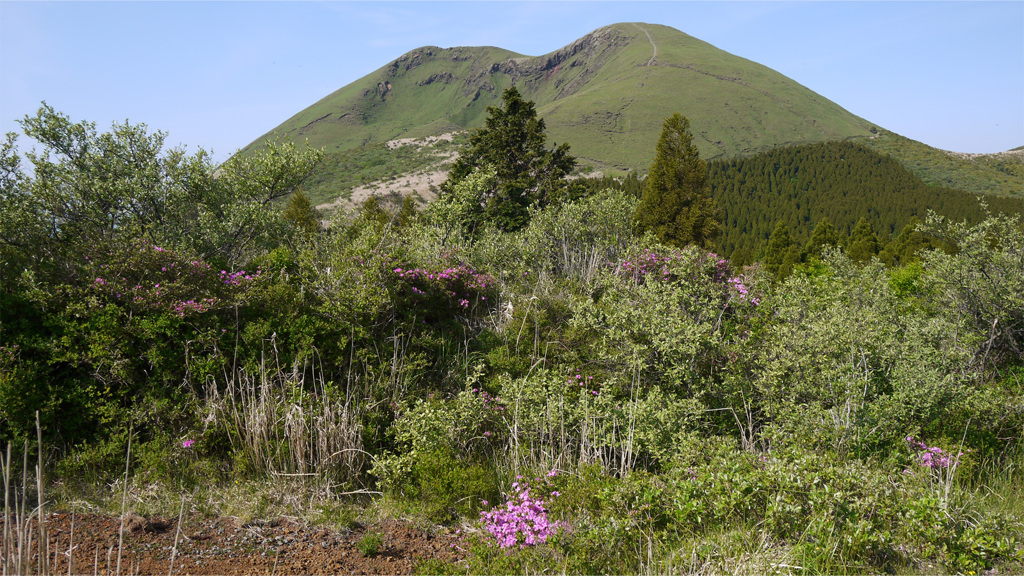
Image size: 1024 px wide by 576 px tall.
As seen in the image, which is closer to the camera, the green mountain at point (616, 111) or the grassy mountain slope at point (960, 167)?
the grassy mountain slope at point (960, 167)

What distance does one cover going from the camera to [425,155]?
188ft

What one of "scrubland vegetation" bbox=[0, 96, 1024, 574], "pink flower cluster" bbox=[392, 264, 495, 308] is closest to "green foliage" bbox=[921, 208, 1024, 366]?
"scrubland vegetation" bbox=[0, 96, 1024, 574]

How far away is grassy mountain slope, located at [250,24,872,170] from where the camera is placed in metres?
82.0

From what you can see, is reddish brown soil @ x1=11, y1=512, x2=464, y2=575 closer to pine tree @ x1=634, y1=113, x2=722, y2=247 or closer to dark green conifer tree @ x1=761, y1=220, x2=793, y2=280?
pine tree @ x1=634, y1=113, x2=722, y2=247

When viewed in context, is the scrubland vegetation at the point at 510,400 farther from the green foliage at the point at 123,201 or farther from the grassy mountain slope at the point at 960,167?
the grassy mountain slope at the point at 960,167

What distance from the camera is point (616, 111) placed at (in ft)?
299

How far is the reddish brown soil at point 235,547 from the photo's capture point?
3098 millimetres

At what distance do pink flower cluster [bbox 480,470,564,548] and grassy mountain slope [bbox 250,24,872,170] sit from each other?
69424 millimetres

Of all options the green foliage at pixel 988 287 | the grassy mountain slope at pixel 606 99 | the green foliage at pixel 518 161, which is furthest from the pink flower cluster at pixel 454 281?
the grassy mountain slope at pixel 606 99

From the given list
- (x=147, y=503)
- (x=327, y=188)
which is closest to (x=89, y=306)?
(x=147, y=503)

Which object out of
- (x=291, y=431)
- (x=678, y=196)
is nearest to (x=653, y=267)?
(x=291, y=431)

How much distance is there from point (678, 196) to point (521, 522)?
15052 millimetres

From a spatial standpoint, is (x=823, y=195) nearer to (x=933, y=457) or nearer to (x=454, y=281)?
(x=454, y=281)

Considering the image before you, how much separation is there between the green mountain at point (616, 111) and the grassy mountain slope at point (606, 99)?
37cm
